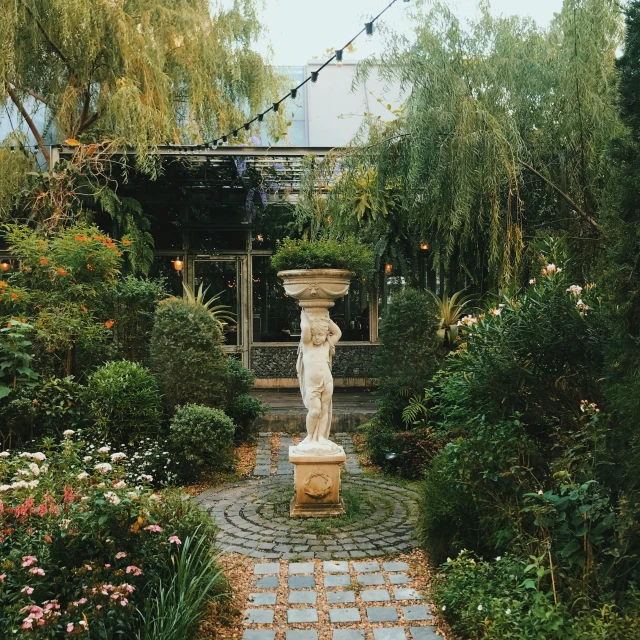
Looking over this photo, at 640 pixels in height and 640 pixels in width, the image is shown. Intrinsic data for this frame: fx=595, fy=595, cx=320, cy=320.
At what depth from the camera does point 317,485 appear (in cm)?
555

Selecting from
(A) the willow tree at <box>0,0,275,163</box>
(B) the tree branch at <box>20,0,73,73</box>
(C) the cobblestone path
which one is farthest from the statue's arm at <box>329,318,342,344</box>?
(B) the tree branch at <box>20,0,73,73</box>

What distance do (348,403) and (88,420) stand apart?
455 centimetres

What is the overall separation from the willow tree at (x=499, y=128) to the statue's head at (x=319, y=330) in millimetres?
1690

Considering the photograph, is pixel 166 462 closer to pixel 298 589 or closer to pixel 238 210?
pixel 298 589

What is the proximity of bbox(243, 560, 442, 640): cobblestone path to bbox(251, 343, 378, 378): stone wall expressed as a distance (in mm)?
7887

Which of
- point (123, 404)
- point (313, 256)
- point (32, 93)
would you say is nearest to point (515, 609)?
point (313, 256)

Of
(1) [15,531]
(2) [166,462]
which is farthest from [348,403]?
(1) [15,531]

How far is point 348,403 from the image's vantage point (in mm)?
10352

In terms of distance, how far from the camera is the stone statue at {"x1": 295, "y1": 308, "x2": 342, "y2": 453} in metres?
5.65

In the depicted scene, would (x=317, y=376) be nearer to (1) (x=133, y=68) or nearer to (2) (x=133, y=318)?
(2) (x=133, y=318)

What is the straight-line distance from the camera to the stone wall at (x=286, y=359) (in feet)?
40.6

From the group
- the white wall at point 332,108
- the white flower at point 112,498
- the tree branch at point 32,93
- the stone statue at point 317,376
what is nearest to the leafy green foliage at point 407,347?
the stone statue at point 317,376

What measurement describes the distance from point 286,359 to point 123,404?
5.67m

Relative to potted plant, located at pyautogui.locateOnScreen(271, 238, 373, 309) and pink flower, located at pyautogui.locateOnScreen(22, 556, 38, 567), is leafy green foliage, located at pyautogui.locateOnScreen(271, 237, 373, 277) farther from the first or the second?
pink flower, located at pyautogui.locateOnScreen(22, 556, 38, 567)
